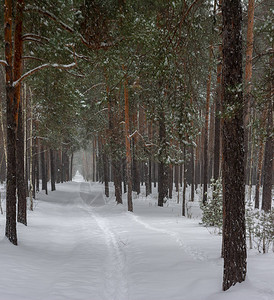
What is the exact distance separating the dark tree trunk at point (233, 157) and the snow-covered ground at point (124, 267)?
1.35 feet

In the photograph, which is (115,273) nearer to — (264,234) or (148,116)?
(264,234)

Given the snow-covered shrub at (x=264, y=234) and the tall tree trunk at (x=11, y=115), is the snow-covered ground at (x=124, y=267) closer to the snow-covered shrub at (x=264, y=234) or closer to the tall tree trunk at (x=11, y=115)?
the snow-covered shrub at (x=264, y=234)

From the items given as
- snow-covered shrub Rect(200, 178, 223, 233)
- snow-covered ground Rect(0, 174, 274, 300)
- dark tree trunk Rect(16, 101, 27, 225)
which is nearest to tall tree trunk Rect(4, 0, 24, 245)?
snow-covered ground Rect(0, 174, 274, 300)

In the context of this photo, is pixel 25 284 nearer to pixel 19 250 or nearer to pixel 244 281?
pixel 19 250

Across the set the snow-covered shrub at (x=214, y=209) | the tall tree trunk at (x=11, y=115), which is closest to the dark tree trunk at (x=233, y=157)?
the tall tree trunk at (x=11, y=115)

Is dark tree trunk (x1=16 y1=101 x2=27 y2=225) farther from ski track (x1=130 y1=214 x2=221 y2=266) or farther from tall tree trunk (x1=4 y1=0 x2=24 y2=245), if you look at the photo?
ski track (x1=130 y1=214 x2=221 y2=266)

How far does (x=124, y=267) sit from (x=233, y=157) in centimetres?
414

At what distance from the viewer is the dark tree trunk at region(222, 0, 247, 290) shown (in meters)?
4.50

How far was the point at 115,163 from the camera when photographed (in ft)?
63.7

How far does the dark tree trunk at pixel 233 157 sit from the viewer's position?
4500 mm

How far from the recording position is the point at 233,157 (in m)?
4.59

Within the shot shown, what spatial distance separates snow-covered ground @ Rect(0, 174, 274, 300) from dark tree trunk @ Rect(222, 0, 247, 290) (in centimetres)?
41

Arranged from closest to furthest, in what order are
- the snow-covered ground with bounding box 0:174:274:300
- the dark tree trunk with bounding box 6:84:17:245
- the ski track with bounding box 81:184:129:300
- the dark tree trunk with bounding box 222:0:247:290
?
the dark tree trunk with bounding box 222:0:247:290
the snow-covered ground with bounding box 0:174:274:300
the ski track with bounding box 81:184:129:300
the dark tree trunk with bounding box 6:84:17:245

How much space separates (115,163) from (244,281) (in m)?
15.2
